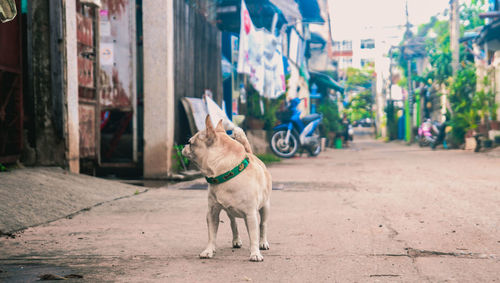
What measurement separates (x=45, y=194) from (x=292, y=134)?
10.1 m

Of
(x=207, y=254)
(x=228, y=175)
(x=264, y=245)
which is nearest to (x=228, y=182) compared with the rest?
(x=228, y=175)

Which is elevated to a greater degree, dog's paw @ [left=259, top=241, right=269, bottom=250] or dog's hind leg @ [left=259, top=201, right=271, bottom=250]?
dog's hind leg @ [left=259, top=201, right=271, bottom=250]

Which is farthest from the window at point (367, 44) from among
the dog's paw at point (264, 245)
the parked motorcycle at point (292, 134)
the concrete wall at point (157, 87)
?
the dog's paw at point (264, 245)

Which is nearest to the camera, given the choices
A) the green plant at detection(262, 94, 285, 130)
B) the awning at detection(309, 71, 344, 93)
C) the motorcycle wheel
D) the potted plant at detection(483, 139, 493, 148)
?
the motorcycle wheel

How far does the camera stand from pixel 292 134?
47.9 feet

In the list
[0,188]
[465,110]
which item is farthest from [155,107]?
[465,110]

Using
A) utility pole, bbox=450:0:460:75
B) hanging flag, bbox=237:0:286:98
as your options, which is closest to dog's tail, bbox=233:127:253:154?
hanging flag, bbox=237:0:286:98

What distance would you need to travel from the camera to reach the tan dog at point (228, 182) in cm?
302

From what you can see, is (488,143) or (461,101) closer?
(488,143)

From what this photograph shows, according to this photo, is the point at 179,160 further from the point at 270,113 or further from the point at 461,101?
the point at 461,101

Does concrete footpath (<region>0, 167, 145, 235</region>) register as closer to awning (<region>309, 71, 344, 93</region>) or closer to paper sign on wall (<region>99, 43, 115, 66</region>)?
paper sign on wall (<region>99, 43, 115, 66</region>)

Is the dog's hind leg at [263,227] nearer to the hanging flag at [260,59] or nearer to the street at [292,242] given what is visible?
the street at [292,242]

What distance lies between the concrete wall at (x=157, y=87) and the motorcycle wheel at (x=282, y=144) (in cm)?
688

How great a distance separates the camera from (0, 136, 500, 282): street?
274 cm
